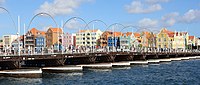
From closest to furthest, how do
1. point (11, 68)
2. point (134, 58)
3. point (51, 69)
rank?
point (11, 68), point (51, 69), point (134, 58)

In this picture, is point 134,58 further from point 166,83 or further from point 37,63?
point 166,83

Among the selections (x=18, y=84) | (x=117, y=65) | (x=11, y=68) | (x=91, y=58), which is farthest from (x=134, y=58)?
(x=18, y=84)

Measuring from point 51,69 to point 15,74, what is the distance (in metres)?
13.3

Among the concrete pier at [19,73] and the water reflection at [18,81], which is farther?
the concrete pier at [19,73]

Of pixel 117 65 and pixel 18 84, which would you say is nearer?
pixel 18 84

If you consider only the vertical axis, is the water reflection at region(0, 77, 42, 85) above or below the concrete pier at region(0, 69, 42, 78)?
below

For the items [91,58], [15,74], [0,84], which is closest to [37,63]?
[91,58]

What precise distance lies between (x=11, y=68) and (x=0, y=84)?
1101cm

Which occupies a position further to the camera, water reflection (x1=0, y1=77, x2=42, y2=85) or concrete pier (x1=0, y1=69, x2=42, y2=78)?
concrete pier (x1=0, y1=69, x2=42, y2=78)

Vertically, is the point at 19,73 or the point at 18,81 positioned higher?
the point at 19,73

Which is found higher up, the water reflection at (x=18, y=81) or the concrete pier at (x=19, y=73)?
the concrete pier at (x=19, y=73)

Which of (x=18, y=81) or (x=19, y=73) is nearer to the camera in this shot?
(x=18, y=81)

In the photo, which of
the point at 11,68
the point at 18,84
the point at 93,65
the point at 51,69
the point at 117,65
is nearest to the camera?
the point at 18,84

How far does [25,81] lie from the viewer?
57.7 meters
